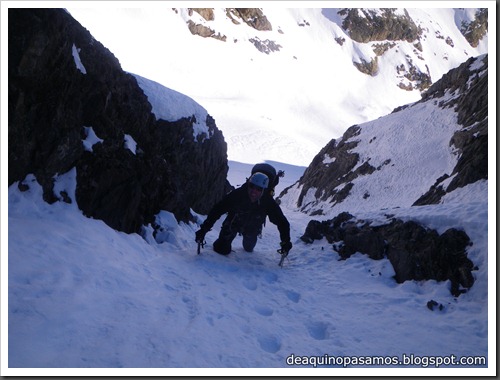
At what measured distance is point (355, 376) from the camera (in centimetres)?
398

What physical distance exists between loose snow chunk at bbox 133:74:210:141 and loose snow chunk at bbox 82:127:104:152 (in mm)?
2970

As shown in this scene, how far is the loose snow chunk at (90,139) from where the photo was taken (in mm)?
6812

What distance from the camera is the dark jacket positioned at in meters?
7.70

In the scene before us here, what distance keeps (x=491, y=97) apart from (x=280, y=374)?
200 inches

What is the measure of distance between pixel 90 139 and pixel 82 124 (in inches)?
12.1

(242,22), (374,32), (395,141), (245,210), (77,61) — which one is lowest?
(245,210)

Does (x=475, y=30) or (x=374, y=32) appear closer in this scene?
(x=374, y=32)

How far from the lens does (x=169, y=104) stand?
1048cm

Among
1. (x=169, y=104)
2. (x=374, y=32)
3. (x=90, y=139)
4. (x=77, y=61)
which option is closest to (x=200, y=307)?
(x=90, y=139)

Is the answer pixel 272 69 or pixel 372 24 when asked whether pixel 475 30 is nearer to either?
pixel 372 24

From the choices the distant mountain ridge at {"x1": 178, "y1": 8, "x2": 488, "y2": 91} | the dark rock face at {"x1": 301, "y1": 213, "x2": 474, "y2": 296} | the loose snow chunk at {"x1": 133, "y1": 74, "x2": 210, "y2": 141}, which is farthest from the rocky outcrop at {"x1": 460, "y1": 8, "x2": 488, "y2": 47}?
the dark rock face at {"x1": 301, "y1": 213, "x2": 474, "y2": 296}

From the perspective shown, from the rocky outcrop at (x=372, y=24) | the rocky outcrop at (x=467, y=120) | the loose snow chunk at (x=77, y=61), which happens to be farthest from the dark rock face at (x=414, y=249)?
the rocky outcrop at (x=372, y=24)

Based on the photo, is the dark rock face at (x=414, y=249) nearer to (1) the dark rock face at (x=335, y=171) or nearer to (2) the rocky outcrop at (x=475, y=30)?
(1) the dark rock face at (x=335, y=171)

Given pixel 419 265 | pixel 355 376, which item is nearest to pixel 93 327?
pixel 355 376
